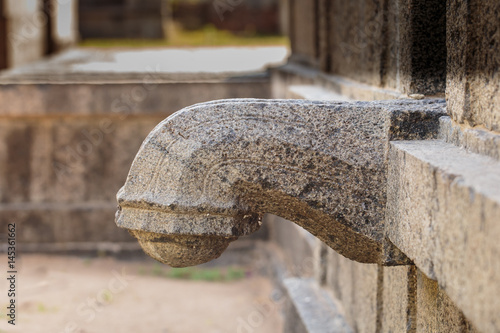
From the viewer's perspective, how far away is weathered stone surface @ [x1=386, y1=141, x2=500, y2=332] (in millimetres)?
1299

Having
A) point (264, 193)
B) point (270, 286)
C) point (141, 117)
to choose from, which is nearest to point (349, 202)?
point (264, 193)

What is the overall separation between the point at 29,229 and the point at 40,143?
28.5 inches

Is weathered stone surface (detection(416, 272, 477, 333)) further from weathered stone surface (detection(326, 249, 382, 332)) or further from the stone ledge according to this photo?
the stone ledge

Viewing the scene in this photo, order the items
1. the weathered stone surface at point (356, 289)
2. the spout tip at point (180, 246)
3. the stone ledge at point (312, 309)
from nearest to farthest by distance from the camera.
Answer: the spout tip at point (180, 246)
the weathered stone surface at point (356, 289)
the stone ledge at point (312, 309)

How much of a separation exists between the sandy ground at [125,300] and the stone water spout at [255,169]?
8.77 ft

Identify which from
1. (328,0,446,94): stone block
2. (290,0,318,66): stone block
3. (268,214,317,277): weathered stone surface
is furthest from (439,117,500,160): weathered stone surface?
(290,0,318,66): stone block

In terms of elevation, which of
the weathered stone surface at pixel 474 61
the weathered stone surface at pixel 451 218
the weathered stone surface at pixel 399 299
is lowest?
the weathered stone surface at pixel 399 299

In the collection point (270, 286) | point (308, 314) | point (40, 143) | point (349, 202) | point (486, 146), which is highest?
point (486, 146)

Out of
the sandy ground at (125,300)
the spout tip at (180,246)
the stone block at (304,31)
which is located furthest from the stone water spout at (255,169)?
the stone block at (304,31)

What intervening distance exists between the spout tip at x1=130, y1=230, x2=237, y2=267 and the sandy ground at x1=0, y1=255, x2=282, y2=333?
2.58m

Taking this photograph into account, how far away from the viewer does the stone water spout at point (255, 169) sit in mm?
1879

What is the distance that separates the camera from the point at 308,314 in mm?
3404

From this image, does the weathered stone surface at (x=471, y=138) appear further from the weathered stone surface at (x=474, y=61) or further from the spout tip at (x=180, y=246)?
the spout tip at (x=180, y=246)

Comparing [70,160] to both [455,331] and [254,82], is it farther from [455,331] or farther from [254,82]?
[455,331]
